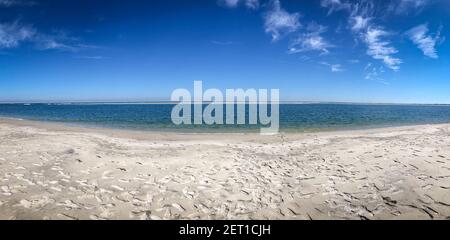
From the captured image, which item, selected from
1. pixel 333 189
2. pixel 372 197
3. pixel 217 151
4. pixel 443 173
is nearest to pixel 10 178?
pixel 217 151

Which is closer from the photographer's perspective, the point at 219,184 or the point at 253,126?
the point at 219,184

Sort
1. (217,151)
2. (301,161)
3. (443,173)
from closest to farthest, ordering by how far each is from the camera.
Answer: (443,173) < (301,161) < (217,151)

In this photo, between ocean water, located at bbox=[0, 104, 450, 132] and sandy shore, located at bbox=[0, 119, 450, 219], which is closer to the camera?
sandy shore, located at bbox=[0, 119, 450, 219]

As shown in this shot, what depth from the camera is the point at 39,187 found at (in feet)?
23.9

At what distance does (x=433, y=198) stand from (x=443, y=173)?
265 centimetres

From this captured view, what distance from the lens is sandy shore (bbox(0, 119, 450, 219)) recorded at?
638 centimetres

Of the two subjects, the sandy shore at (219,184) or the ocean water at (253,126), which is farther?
the ocean water at (253,126)

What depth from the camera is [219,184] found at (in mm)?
8055

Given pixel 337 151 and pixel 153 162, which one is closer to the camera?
pixel 153 162

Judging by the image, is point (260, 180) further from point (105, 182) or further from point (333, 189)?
point (105, 182)

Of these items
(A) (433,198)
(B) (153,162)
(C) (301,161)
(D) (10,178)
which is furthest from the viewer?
(C) (301,161)

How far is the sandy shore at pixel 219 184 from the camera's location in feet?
20.9

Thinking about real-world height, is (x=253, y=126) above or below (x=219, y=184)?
above
